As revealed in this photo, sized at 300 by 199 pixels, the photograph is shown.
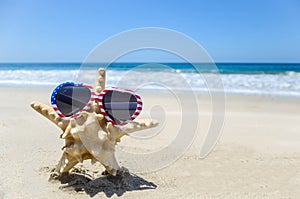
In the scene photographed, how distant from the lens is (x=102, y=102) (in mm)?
2557

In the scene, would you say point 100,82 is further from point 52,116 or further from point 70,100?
point 52,116

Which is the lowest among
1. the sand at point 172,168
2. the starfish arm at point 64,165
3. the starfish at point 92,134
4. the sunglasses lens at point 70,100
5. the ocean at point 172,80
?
the ocean at point 172,80

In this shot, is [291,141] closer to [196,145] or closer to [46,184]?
[196,145]

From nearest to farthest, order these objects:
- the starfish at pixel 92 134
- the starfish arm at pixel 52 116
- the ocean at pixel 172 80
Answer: the starfish at pixel 92 134, the starfish arm at pixel 52 116, the ocean at pixel 172 80

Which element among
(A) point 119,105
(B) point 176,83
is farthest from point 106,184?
(B) point 176,83

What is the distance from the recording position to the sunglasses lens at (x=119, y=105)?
2.57m

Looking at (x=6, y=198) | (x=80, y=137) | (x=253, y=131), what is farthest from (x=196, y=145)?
(x=6, y=198)

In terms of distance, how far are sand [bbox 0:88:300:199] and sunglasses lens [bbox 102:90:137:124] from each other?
2.29 ft

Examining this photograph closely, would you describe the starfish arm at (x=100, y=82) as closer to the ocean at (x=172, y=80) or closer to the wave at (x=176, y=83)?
the ocean at (x=172, y=80)

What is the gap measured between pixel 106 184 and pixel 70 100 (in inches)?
35.6

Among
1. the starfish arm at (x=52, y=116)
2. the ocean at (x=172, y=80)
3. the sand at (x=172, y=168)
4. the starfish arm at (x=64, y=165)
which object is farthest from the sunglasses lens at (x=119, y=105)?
the ocean at (x=172, y=80)

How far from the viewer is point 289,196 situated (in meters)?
2.75

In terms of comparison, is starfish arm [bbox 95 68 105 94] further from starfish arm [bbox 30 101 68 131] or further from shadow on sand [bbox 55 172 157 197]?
shadow on sand [bbox 55 172 157 197]

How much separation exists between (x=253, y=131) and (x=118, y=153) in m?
2.83
